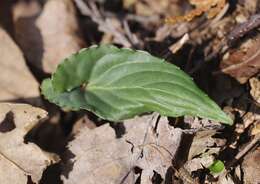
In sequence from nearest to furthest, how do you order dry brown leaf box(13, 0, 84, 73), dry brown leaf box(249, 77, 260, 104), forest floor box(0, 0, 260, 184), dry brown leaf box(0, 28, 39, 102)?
1. forest floor box(0, 0, 260, 184)
2. dry brown leaf box(249, 77, 260, 104)
3. dry brown leaf box(0, 28, 39, 102)
4. dry brown leaf box(13, 0, 84, 73)

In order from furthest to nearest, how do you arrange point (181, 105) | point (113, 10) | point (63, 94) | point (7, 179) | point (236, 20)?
point (113, 10), point (236, 20), point (63, 94), point (7, 179), point (181, 105)

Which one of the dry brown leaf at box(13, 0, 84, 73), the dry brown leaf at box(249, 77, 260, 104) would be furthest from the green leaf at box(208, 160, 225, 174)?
the dry brown leaf at box(13, 0, 84, 73)

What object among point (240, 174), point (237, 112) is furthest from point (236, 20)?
point (240, 174)

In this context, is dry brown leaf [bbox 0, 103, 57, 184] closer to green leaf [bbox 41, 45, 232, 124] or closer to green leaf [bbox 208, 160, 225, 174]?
green leaf [bbox 41, 45, 232, 124]

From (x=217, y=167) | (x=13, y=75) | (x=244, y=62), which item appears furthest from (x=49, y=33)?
(x=217, y=167)

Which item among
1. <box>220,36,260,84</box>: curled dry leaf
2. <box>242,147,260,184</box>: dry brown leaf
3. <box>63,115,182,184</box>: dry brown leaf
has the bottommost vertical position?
<box>63,115,182,184</box>: dry brown leaf

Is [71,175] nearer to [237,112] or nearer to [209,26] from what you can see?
[237,112]
